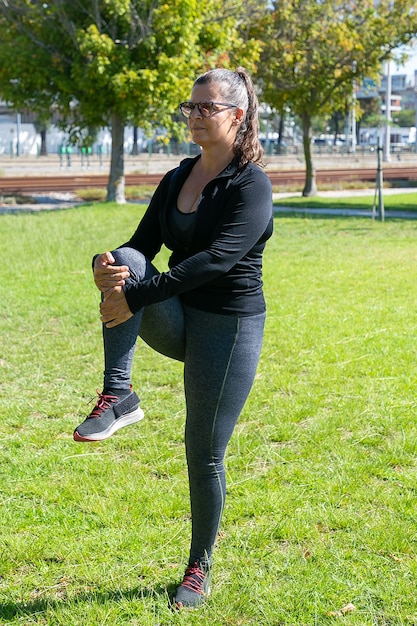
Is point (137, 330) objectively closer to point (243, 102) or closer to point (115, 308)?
point (115, 308)

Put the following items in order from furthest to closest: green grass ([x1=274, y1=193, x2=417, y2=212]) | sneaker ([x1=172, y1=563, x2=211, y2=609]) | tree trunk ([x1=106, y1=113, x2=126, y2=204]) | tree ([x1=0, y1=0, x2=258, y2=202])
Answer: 1. tree trunk ([x1=106, y1=113, x2=126, y2=204])
2. green grass ([x1=274, y1=193, x2=417, y2=212])
3. tree ([x1=0, y1=0, x2=258, y2=202])
4. sneaker ([x1=172, y1=563, x2=211, y2=609])

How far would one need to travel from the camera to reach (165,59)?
840 inches

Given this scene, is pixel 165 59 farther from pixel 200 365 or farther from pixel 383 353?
pixel 200 365

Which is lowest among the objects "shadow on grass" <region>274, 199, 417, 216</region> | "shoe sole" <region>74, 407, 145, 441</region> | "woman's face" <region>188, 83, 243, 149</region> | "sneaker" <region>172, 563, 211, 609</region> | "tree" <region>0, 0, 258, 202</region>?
"sneaker" <region>172, 563, 211, 609</region>

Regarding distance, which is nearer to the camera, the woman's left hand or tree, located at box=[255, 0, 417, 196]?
the woman's left hand

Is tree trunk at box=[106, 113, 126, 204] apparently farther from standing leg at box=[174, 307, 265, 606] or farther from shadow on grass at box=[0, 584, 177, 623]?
standing leg at box=[174, 307, 265, 606]

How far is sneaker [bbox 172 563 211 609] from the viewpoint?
3500 millimetres

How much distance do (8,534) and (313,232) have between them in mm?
13027

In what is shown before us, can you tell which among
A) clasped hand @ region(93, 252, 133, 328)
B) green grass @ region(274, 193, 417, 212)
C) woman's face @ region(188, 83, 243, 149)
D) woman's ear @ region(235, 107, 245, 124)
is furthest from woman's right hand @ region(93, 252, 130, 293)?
green grass @ region(274, 193, 417, 212)

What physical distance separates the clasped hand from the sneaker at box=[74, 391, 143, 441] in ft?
1.12

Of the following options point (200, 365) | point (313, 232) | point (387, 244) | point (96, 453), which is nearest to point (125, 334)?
point (200, 365)

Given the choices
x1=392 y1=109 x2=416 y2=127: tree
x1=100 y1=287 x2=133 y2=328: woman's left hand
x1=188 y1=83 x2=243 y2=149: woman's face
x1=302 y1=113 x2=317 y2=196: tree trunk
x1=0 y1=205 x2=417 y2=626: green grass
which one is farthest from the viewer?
x1=392 y1=109 x2=416 y2=127: tree

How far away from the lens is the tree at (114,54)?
21328 mm

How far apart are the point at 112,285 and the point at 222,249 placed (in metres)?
0.40
